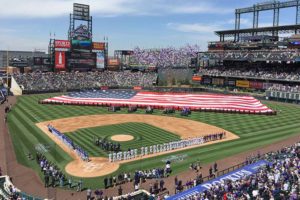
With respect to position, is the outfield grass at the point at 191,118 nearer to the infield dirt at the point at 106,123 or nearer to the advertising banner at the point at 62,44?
the infield dirt at the point at 106,123

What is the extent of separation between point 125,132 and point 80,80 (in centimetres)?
5722

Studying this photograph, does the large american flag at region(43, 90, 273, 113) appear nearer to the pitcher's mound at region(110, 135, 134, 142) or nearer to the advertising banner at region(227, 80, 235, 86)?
the pitcher's mound at region(110, 135, 134, 142)

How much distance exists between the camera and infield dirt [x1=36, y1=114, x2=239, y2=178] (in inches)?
A: 1143

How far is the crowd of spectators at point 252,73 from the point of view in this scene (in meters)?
79.9

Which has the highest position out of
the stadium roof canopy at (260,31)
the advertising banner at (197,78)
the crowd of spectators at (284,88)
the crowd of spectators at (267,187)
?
the stadium roof canopy at (260,31)

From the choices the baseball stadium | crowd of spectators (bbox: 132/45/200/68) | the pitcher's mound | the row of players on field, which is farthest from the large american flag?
crowd of spectators (bbox: 132/45/200/68)

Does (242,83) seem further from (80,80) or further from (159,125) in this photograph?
(159,125)

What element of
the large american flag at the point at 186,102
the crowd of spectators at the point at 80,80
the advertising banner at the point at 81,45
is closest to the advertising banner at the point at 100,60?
the crowd of spectators at the point at 80,80

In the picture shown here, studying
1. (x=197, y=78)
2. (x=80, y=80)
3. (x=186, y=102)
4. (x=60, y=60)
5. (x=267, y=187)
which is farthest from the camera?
A: (x=197, y=78)

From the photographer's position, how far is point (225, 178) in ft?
82.3

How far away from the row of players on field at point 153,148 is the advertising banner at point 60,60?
203 feet

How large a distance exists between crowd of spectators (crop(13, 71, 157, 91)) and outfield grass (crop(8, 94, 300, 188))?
70.8 feet

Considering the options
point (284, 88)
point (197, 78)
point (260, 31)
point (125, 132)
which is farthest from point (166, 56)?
point (125, 132)

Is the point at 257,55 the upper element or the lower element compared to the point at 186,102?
upper
